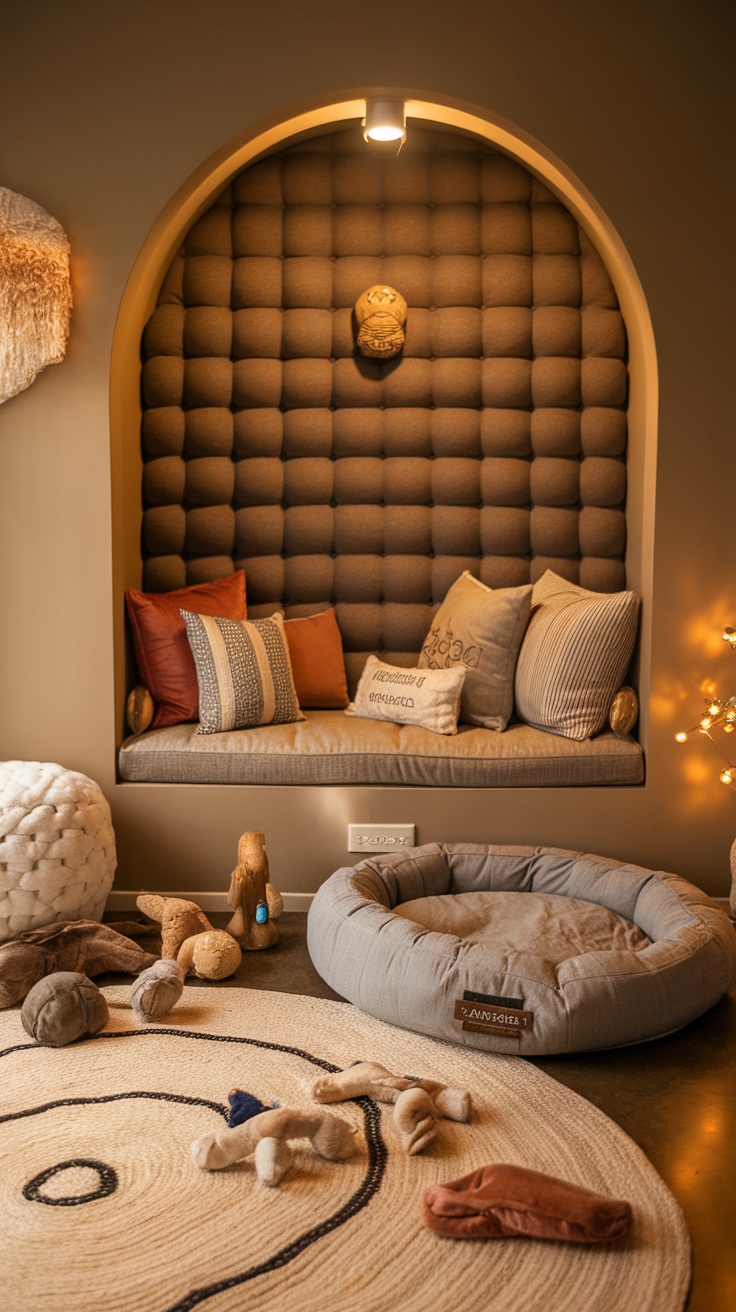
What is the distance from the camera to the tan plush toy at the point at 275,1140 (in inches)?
66.9

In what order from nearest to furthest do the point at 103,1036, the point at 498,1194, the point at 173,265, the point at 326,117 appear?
the point at 498,1194 < the point at 103,1036 < the point at 326,117 < the point at 173,265

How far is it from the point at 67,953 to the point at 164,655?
3.43ft

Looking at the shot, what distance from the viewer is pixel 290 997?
2426mm

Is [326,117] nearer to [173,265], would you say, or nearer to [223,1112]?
[173,265]

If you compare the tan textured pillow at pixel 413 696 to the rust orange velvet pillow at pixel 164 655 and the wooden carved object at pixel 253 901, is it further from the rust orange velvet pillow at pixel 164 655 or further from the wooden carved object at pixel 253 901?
the wooden carved object at pixel 253 901

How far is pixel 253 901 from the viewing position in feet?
8.94

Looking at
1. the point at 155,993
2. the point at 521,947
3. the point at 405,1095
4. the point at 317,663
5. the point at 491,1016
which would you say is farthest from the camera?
the point at 317,663

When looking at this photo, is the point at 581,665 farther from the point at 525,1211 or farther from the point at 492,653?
the point at 525,1211

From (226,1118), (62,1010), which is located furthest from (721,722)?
(62,1010)

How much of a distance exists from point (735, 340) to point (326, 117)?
1.50 metres

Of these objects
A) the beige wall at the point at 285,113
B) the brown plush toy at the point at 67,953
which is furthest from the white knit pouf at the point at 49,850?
the beige wall at the point at 285,113

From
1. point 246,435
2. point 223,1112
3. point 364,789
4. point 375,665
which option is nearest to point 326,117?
point 246,435

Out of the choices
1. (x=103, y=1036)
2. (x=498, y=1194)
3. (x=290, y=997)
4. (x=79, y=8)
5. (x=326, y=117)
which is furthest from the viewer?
(x=326, y=117)

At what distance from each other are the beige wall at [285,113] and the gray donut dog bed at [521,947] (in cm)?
23
